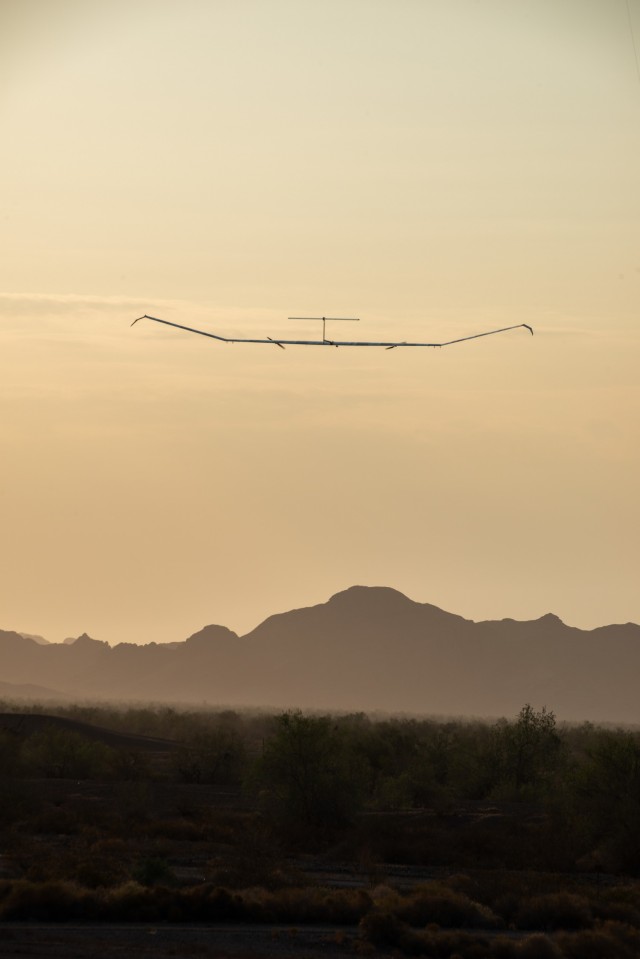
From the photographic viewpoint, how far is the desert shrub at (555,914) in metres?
37.2

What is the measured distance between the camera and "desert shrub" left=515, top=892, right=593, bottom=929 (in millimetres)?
37156

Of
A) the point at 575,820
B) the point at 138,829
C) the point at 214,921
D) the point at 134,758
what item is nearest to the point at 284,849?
the point at 138,829

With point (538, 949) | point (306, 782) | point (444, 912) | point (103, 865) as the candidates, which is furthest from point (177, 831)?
point (538, 949)

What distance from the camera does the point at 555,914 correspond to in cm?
3741

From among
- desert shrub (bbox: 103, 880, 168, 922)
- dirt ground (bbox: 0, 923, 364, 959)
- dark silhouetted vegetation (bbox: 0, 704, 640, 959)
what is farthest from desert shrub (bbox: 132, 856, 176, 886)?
dirt ground (bbox: 0, 923, 364, 959)

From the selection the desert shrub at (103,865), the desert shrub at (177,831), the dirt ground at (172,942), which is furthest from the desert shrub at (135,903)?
the desert shrub at (177,831)

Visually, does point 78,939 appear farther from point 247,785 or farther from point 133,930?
point 247,785

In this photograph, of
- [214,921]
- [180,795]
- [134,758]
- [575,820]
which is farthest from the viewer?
[134,758]

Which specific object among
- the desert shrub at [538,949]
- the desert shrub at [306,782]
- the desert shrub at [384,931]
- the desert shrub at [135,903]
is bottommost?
the desert shrub at [538,949]

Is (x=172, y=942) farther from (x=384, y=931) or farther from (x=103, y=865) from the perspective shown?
(x=103, y=865)

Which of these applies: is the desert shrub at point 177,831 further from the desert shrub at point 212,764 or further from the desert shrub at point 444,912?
the desert shrub at point 212,764

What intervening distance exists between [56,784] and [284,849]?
23.4 m

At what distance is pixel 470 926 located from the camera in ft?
121

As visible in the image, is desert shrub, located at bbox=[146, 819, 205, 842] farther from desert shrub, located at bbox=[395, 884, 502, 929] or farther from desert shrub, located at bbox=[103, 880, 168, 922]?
desert shrub, located at bbox=[395, 884, 502, 929]
